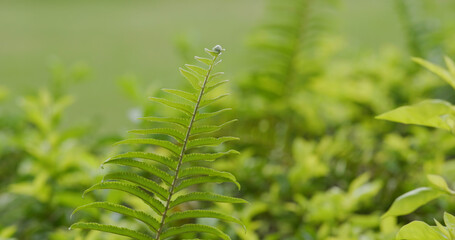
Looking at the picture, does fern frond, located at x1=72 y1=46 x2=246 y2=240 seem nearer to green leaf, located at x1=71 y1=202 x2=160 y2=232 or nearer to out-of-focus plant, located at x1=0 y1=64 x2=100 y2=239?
green leaf, located at x1=71 y1=202 x2=160 y2=232

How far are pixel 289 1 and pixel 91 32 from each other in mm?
1938

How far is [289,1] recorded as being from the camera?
1143 mm

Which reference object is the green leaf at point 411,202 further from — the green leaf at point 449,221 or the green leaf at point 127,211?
the green leaf at point 127,211

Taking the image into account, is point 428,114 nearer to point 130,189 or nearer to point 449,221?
point 449,221

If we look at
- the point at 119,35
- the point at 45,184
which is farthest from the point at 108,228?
the point at 119,35

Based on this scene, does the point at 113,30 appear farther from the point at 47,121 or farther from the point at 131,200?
the point at 131,200

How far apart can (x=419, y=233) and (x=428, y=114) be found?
0.11 m

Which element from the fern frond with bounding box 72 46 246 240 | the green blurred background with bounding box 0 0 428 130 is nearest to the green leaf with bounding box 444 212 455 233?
the fern frond with bounding box 72 46 246 240

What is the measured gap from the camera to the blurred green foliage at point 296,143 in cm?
80

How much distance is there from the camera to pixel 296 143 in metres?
0.95

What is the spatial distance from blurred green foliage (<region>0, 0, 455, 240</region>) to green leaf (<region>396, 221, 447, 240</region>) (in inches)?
8.1

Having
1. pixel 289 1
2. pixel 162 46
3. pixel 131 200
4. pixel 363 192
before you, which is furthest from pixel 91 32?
pixel 363 192

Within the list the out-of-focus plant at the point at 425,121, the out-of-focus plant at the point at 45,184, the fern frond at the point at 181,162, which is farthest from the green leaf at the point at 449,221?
the out-of-focus plant at the point at 45,184

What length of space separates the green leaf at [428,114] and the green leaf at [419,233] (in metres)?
0.10
